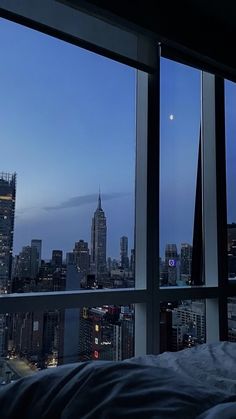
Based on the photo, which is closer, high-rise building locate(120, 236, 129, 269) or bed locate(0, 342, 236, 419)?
bed locate(0, 342, 236, 419)

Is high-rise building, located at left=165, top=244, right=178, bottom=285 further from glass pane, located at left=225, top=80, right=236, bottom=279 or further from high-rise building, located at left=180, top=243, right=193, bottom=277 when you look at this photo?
glass pane, located at left=225, top=80, right=236, bottom=279

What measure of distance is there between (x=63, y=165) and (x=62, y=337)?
108 centimetres

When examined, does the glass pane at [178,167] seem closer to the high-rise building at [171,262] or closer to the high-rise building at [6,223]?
the high-rise building at [171,262]

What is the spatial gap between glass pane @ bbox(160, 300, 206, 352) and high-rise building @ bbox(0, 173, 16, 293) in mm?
1163

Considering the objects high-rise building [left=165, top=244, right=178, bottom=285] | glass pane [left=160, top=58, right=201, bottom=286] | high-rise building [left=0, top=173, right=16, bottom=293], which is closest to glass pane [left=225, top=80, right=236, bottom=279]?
glass pane [left=160, top=58, right=201, bottom=286]

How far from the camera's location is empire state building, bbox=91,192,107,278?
8.32 feet

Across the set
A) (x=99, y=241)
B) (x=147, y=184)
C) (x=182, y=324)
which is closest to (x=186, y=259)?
(x=182, y=324)

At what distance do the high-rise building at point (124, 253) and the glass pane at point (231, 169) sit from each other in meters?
1.05

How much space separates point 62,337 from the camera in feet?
7.73

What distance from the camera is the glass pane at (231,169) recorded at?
331 centimetres

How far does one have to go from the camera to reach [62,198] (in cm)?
249

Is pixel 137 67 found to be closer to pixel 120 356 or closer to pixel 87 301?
pixel 87 301

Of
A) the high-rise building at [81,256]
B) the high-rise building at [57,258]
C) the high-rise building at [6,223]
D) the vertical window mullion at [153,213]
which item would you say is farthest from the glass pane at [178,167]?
the high-rise building at [6,223]

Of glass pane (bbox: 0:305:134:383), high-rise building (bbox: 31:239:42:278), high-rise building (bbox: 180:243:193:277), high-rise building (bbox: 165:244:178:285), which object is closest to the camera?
glass pane (bbox: 0:305:134:383)
